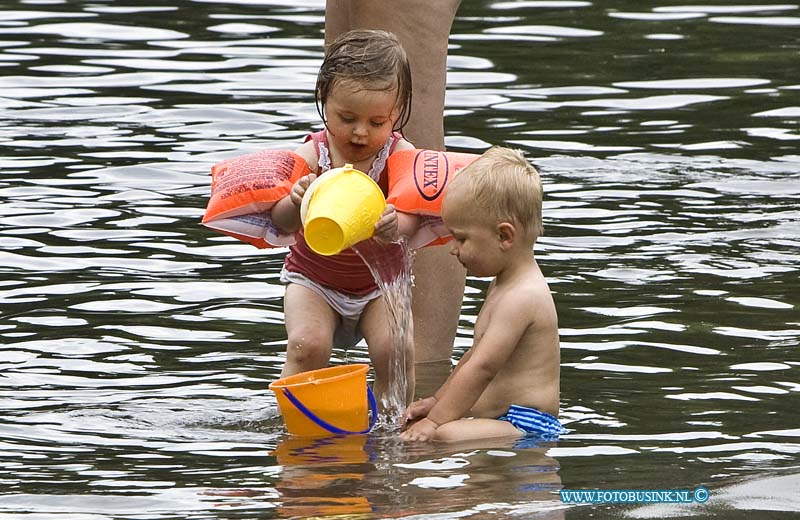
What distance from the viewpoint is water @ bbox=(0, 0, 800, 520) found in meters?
4.89

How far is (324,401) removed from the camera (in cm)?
541

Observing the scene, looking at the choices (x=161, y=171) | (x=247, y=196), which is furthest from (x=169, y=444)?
(x=161, y=171)

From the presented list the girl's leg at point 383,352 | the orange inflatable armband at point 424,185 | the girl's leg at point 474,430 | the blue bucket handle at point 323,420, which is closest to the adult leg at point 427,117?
the girl's leg at point 383,352

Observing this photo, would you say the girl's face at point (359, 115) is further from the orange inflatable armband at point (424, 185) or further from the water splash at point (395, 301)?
the water splash at point (395, 301)

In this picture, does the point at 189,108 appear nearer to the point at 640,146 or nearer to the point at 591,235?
the point at 640,146

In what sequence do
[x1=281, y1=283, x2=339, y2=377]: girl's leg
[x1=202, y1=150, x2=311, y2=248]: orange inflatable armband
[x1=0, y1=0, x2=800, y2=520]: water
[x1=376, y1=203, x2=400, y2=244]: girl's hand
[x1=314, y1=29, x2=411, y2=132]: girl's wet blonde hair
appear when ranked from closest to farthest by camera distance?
[x1=0, y1=0, x2=800, y2=520]: water < [x1=376, y1=203, x2=400, y2=244]: girl's hand < [x1=314, y1=29, x2=411, y2=132]: girl's wet blonde hair < [x1=202, y1=150, x2=311, y2=248]: orange inflatable armband < [x1=281, y1=283, x2=339, y2=377]: girl's leg

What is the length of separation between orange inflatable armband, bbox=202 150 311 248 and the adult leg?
0.88 m

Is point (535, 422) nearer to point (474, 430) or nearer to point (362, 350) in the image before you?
point (474, 430)

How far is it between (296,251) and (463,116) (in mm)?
A: 5268

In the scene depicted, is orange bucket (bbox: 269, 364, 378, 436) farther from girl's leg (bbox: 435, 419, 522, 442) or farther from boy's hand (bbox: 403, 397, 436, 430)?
girl's leg (bbox: 435, 419, 522, 442)

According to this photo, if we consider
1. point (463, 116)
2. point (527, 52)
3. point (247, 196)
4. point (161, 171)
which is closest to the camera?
point (247, 196)

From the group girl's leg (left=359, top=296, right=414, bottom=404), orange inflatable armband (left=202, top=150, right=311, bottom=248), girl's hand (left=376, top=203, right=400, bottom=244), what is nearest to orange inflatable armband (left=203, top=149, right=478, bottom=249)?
orange inflatable armband (left=202, top=150, right=311, bottom=248)

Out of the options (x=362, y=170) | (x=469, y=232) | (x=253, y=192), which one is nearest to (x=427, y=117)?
(x=362, y=170)

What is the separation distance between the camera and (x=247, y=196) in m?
5.84
